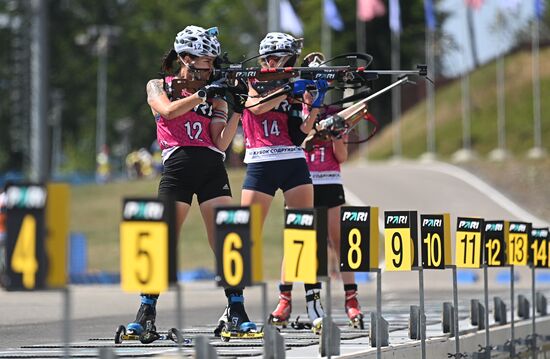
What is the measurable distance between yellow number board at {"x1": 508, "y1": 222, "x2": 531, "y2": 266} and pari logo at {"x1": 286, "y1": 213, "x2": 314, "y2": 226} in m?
5.26

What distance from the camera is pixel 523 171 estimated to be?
5303 cm

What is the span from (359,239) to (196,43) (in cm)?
183

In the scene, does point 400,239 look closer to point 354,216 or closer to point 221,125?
point 354,216

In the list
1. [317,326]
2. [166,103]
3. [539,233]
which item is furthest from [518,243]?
[166,103]

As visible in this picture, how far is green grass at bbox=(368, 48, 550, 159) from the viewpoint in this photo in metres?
68.9

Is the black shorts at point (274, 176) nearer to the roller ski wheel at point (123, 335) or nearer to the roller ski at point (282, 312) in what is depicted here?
the roller ski at point (282, 312)

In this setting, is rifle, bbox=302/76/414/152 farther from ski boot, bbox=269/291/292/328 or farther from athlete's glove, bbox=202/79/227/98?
athlete's glove, bbox=202/79/227/98

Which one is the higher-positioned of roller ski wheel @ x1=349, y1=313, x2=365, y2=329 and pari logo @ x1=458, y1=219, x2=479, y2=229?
pari logo @ x1=458, y1=219, x2=479, y2=229

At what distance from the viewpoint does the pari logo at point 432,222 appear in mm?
12281

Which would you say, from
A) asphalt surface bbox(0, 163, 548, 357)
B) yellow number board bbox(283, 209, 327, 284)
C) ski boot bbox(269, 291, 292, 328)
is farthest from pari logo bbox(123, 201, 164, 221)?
ski boot bbox(269, 291, 292, 328)

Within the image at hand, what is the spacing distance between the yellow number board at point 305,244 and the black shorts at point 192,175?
85.3 inches

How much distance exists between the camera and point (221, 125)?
462 inches

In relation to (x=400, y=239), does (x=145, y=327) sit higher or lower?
lower

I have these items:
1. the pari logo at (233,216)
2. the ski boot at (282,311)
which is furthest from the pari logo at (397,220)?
the pari logo at (233,216)
